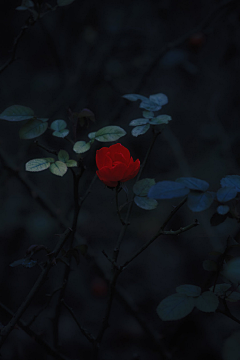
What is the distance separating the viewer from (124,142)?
1966 millimetres

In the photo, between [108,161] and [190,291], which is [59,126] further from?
[190,291]

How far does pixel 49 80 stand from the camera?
6.38 feet

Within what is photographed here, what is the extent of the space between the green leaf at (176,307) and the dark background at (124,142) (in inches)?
29.3

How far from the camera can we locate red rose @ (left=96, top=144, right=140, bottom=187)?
20.6 inches

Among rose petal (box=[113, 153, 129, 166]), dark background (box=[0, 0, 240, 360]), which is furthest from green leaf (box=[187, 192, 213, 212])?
dark background (box=[0, 0, 240, 360])

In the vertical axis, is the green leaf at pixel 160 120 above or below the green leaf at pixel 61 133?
below

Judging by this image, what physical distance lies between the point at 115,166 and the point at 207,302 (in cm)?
27

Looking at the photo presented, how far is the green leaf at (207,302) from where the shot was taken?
0.48 meters

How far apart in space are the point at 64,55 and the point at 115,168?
1610 millimetres

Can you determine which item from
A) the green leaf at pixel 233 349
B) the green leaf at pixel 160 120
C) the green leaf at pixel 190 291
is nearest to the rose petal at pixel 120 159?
the green leaf at pixel 160 120

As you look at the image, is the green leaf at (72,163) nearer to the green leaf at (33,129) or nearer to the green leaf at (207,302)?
the green leaf at (33,129)

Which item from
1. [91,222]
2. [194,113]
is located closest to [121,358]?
[91,222]

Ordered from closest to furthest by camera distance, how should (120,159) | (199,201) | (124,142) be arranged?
(199,201) < (120,159) < (124,142)

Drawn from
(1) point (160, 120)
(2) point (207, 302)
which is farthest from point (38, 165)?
(2) point (207, 302)
